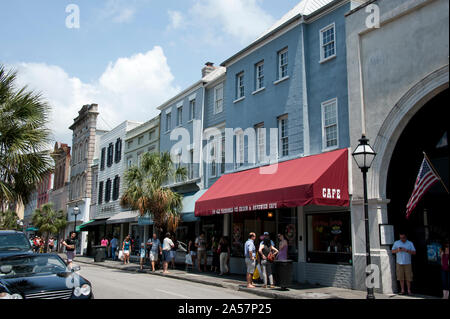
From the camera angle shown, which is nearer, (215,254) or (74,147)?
(215,254)

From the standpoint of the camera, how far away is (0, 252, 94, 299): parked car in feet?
25.0

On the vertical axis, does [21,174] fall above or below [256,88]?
below

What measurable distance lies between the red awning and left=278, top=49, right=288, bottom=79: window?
13.2 ft

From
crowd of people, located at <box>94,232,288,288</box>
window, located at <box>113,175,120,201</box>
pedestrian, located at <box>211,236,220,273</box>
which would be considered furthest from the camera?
window, located at <box>113,175,120,201</box>

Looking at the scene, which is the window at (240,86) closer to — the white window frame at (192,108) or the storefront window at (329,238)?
the white window frame at (192,108)

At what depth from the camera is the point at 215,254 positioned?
20.2 metres

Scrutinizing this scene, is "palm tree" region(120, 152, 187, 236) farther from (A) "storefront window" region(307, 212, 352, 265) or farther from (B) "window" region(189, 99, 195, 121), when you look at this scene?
(A) "storefront window" region(307, 212, 352, 265)

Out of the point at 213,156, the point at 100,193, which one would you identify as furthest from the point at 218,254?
the point at 100,193

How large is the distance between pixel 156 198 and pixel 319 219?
841cm

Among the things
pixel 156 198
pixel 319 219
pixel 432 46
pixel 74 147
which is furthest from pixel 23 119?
pixel 74 147

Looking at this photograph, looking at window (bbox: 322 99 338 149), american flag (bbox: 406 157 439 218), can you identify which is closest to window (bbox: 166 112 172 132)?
window (bbox: 322 99 338 149)

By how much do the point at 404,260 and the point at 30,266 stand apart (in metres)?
A: 10.1
